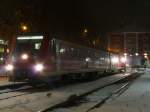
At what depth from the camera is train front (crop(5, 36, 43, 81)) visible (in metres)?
25.6

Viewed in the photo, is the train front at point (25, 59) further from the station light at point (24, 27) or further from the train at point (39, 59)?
the station light at point (24, 27)

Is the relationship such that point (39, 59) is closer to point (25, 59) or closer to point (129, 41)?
point (25, 59)

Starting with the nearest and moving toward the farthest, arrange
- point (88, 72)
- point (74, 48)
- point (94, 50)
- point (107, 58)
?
1. point (74, 48)
2. point (88, 72)
3. point (94, 50)
4. point (107, 58)

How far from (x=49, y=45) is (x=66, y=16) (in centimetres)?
2543

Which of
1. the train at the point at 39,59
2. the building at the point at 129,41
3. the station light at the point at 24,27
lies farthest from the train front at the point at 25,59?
the building at the point at 129,41

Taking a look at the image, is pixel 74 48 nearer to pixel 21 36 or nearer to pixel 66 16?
pixel 21 36

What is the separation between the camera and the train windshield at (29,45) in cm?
2631

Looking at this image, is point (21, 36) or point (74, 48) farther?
point (74, 48)

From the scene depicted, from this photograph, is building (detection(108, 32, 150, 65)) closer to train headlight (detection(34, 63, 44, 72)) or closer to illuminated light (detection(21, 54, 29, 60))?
illuminated light (detection(21, 54, 29, 60))

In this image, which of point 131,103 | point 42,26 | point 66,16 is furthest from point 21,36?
point 66,16

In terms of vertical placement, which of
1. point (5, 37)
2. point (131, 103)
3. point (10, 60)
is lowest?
point (131, 103)

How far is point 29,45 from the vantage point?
1048 inches

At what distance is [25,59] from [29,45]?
1.07 meters

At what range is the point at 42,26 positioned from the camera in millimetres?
46844
